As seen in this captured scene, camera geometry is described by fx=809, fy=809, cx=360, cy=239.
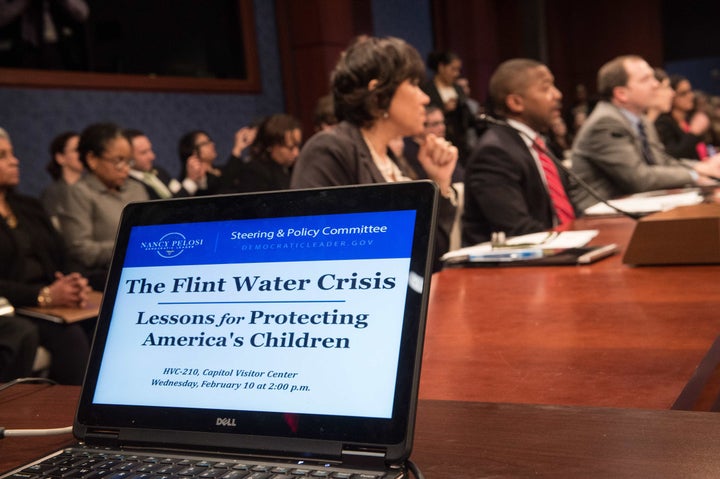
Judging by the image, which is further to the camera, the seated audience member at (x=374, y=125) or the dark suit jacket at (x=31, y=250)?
the dark suit jacket at (x=31, y=250)

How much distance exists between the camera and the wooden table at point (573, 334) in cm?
82

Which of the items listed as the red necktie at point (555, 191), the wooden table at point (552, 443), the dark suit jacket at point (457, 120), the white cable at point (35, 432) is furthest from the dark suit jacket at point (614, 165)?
the white cable at point (35, 432)

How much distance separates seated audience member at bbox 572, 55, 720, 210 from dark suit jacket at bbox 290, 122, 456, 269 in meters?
1.59

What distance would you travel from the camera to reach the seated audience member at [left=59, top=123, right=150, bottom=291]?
11.3ft

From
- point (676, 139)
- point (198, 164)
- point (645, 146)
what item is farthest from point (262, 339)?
point (676, 139)

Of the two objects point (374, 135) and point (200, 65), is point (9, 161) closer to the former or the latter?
point (374, 135)

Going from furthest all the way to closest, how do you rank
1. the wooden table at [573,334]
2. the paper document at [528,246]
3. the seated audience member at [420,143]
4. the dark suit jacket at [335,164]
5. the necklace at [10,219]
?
the seated audience member at [420,143] → the necklace at [10,219] → the dark suit jacket at [335,164] → the paper document at [528,246] → the wooden table at [573,334]

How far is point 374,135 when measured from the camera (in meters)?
2.24

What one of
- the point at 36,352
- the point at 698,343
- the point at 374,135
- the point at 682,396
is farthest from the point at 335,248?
the point at 36,352

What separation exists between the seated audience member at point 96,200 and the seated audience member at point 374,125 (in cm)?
161

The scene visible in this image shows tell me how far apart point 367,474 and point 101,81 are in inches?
189

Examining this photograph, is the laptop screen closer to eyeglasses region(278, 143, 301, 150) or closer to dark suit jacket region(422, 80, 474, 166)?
eyeglasses region(278, 143, 301, 150)

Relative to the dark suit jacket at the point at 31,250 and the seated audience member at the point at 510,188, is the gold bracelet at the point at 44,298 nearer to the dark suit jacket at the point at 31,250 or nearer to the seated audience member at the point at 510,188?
the dark suit jacket at the point at 31,250

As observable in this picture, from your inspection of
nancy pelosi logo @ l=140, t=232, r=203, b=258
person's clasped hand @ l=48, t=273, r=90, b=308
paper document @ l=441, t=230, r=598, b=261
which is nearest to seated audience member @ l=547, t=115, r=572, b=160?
person's clasped hand @ l=48, t=273, r=90, b=308
